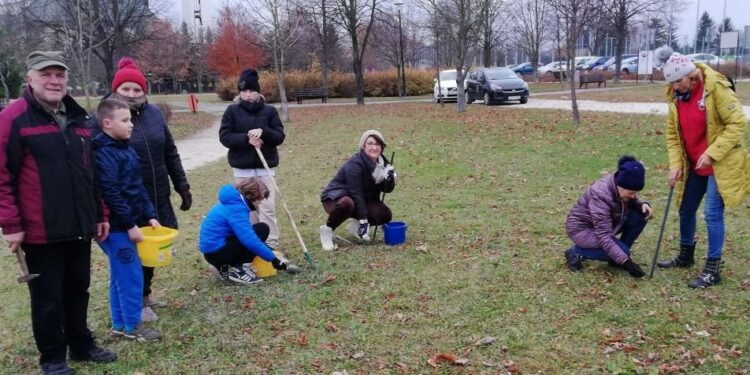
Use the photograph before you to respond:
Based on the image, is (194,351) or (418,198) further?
(418,198)

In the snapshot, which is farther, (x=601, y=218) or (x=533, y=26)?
(x=533, y=26)

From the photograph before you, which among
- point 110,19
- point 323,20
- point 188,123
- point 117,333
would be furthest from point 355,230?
point 323,20

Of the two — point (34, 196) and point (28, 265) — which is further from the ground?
point (34, 196)

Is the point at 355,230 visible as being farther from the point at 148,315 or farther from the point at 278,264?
the point at 148,315

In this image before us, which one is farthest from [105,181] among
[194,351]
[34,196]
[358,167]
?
[358,167]

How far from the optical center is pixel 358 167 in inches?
233

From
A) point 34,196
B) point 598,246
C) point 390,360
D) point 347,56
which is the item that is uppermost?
point 347,56

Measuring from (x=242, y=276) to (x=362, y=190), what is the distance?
5.01 ft

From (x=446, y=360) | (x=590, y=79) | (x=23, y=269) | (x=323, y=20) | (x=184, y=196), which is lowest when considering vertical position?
(x=446, y=360)

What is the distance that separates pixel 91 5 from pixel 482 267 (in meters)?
21.7

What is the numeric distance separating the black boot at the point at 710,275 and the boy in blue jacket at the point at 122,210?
3969 millimetres

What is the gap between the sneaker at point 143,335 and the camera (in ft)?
13.3

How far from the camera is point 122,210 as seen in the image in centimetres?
376

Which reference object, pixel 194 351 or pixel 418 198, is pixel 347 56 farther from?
pixel 194 351
